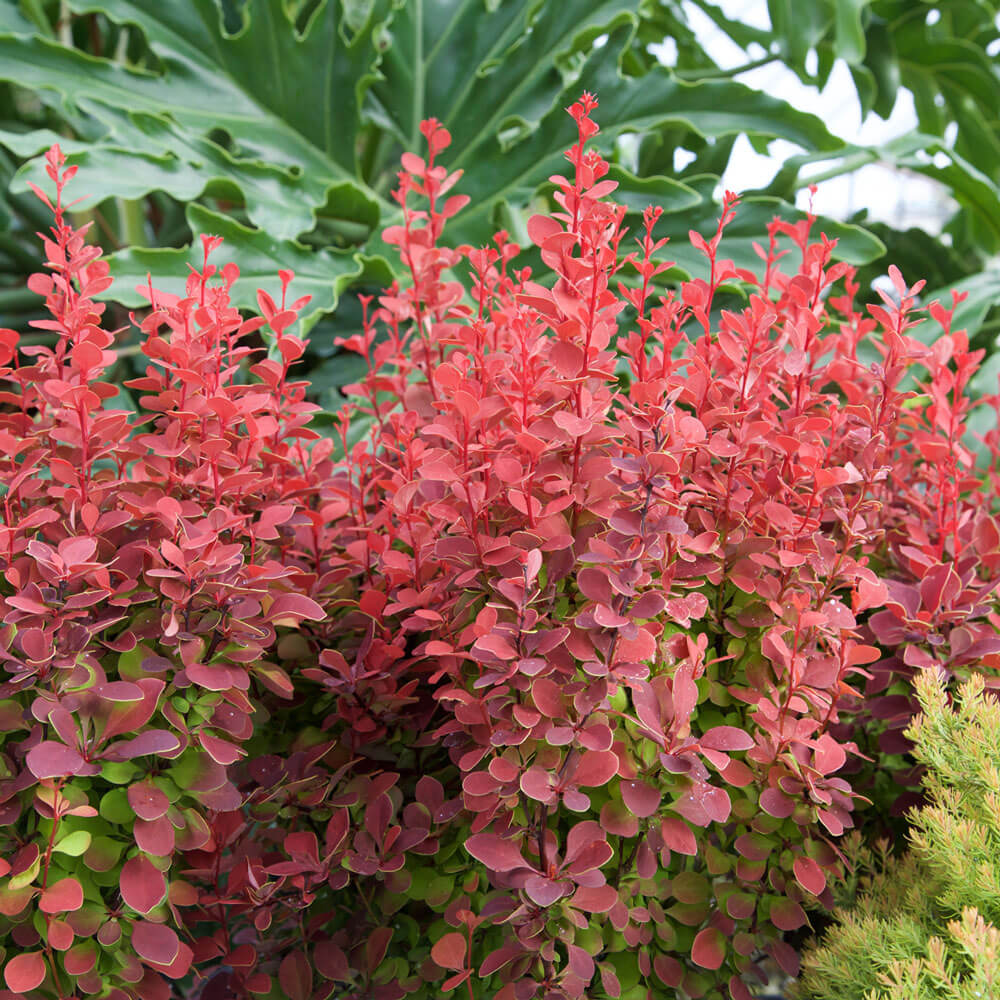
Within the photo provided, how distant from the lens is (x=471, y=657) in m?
0.55

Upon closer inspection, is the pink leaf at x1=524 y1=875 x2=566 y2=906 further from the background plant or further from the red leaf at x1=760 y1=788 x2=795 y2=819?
the background plant

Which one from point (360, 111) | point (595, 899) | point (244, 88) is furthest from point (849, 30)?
point (595, 899)

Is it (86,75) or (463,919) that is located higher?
(86,75)

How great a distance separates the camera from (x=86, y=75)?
1511 millimetres

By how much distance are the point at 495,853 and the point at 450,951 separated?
4.5 inches

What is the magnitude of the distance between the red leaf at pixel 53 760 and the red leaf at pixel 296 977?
27 cm

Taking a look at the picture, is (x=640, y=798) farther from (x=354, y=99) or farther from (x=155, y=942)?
(x=354, y=99)

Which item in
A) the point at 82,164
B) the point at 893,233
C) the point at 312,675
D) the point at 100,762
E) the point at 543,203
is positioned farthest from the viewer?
the point at 893,233

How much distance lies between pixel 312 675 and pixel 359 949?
9.8 inches

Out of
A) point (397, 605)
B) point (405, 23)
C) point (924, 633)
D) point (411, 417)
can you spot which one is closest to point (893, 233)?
point (405, 23)

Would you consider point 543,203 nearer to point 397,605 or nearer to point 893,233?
point 893,233

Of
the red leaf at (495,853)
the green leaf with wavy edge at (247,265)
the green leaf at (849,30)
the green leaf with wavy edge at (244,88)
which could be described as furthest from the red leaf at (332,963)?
the green leaf at (849,30)

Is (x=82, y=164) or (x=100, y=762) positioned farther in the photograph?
(x=82, y=164)

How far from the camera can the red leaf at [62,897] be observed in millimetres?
524
